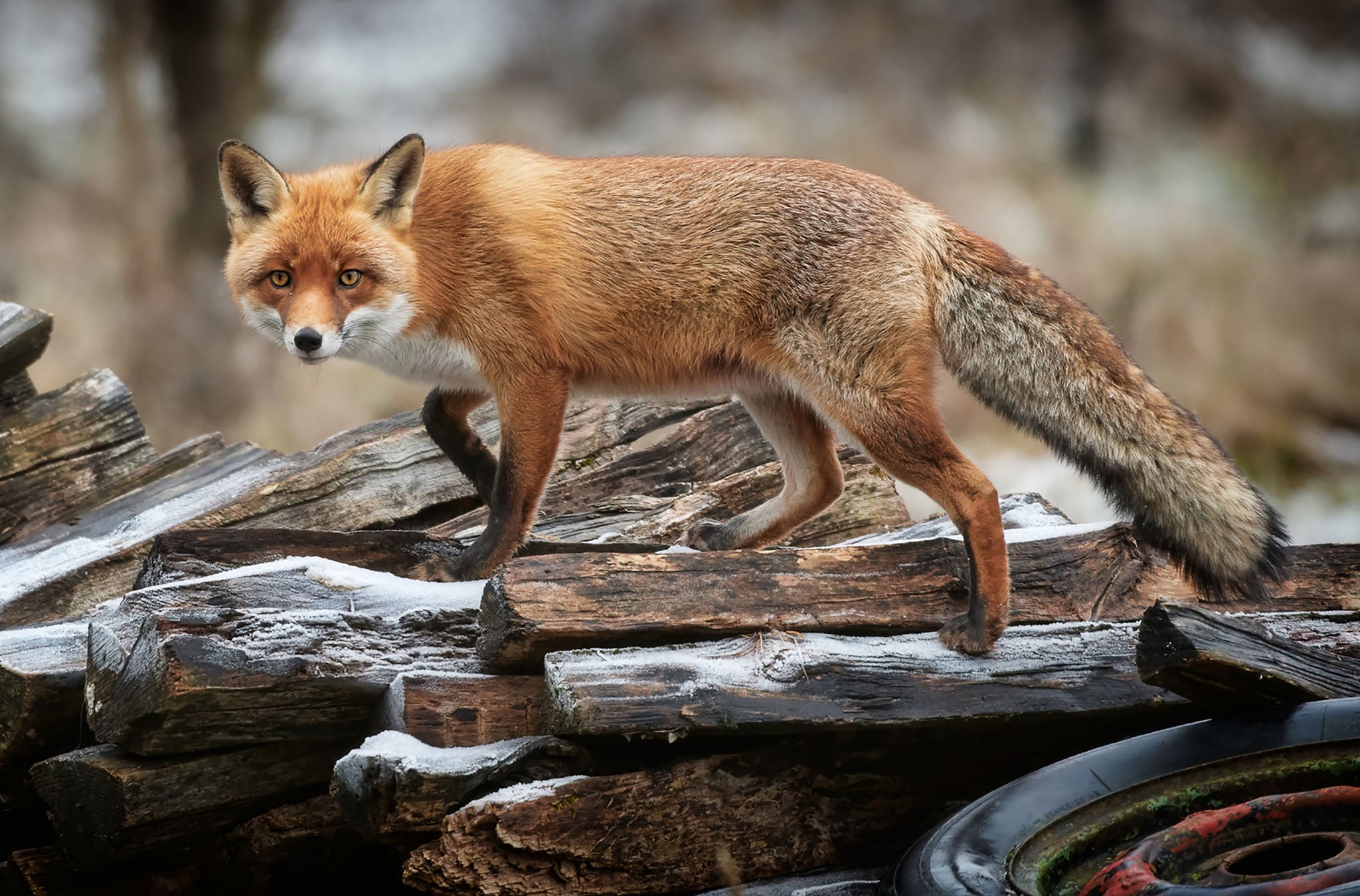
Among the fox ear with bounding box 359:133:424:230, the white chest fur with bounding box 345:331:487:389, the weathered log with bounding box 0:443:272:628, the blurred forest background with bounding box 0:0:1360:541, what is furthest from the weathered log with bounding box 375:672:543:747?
the blurred forest background with bounding box 0:0:1360:541

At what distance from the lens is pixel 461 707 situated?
2.60 m

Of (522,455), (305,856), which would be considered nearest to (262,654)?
A: (305,856)

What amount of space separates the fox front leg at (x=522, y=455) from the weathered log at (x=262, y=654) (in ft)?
1.87

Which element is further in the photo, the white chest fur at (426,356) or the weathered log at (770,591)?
the white chest fur at (426,356)

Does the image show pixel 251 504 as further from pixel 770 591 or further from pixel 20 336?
pixel 770 591

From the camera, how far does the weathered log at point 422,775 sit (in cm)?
237

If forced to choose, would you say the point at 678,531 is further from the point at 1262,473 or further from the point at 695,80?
the point at 695,80

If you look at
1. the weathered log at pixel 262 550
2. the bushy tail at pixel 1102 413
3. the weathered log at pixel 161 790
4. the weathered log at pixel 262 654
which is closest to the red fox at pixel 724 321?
the bushy tail at pixel 1102 413

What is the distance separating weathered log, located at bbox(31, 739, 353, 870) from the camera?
2650 millimetres

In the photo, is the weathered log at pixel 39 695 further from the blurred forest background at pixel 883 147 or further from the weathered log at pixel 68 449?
the blurred forest background at pixel 883 147

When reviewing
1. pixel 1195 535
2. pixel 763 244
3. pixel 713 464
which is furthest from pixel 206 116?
pixel 1195 535

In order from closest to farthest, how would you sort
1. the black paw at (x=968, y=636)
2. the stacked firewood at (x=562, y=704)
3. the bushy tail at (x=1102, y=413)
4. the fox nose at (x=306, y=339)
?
1. the stacked firewood at (x=562, y=704)
2. the black paw at (x=968, y=636)
3. the bushy tail at (x=1102, y=413)
4. the fox nose at (x=306, y=339)

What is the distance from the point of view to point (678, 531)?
421 cm

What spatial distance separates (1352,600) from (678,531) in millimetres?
2067
